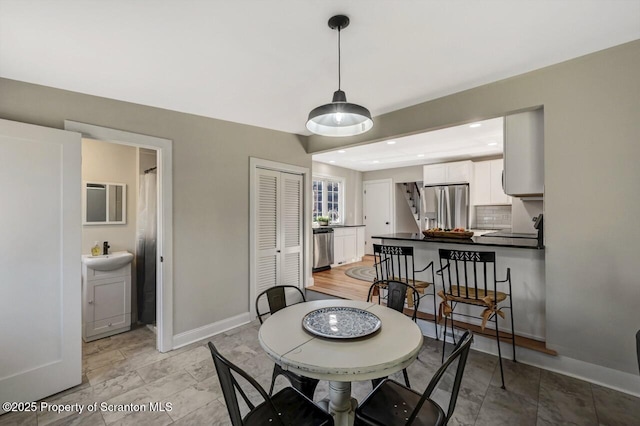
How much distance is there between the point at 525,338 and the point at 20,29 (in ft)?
14.7

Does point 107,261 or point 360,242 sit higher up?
point 107,261

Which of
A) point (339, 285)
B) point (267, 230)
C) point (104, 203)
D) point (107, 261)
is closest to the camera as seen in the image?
point (107, 261)

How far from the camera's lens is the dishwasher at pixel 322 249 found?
18.5 ft

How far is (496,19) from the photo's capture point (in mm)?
1684

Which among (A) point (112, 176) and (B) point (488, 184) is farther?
(B) point (488, 184)

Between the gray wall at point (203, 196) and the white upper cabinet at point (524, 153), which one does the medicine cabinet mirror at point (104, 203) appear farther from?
the white upper cabinet at point (524, 153)

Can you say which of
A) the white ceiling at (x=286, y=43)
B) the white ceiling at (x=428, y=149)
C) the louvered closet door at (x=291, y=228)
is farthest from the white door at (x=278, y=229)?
the white ceiling at (x=286, y=43)

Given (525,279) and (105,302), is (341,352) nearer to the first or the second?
(525,279)

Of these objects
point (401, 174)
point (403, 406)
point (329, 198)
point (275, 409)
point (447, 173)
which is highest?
point (401, 174)

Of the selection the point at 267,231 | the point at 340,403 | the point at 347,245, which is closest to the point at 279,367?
the point at 340,403

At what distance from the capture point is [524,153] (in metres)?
2.63

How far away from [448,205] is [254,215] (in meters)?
4.26

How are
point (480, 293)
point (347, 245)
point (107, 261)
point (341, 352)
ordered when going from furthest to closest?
1. point (347, 245)
2. point (107, 261)
3. point (480, 293)
4. point (341, 352)

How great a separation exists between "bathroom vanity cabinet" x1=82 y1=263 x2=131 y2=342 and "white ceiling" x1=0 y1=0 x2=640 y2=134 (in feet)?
6.47
